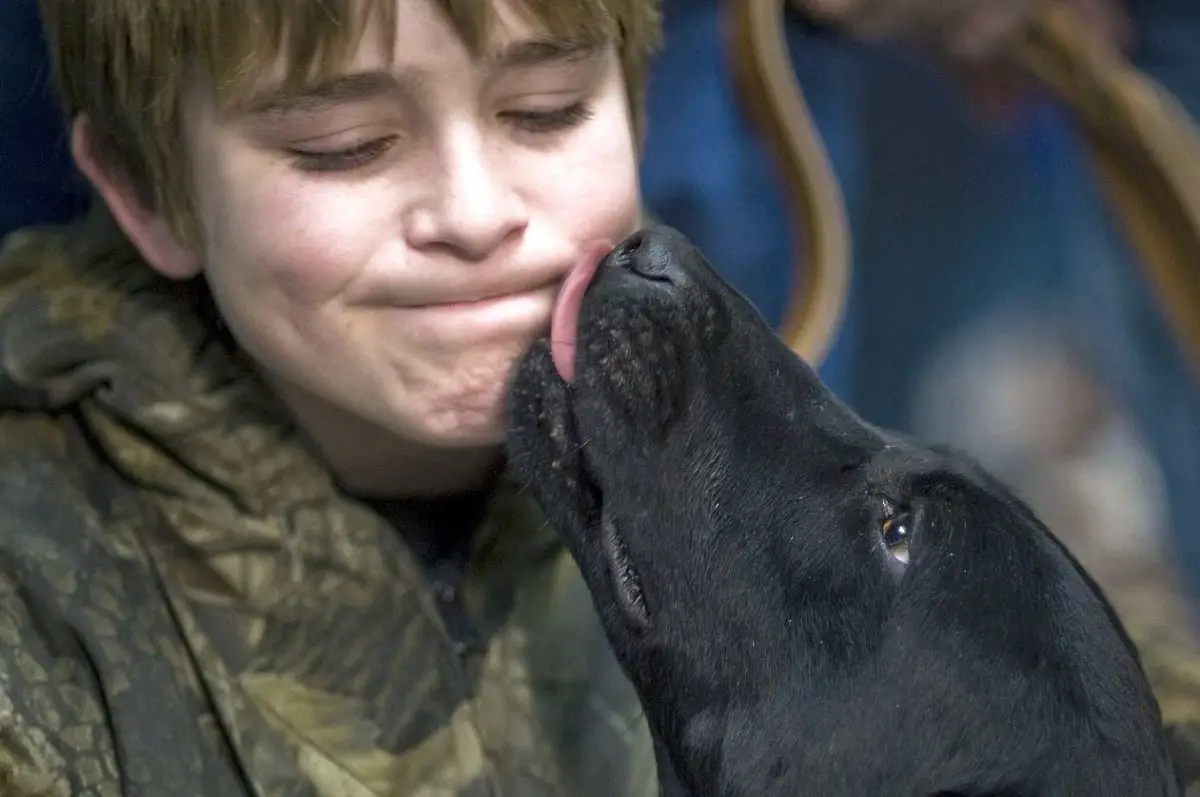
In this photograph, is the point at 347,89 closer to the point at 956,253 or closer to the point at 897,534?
the point at 897,534

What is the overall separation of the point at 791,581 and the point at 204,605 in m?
0.49

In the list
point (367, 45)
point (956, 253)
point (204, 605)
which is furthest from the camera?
point (956, 253)

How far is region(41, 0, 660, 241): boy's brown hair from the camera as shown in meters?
0.84

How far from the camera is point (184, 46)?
879mm

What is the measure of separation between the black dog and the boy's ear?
1.09 feet

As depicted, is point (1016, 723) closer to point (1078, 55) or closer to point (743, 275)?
point (743, 275)

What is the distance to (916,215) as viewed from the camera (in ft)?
5.34

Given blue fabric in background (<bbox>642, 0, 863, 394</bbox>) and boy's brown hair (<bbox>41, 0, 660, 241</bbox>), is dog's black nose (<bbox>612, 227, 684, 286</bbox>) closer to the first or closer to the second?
boy's brown hair (<bbox>41, 0, 660, 241</bbox>)

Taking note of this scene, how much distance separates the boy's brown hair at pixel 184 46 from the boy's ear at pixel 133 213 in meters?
0.01

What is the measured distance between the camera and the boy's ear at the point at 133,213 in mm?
1030

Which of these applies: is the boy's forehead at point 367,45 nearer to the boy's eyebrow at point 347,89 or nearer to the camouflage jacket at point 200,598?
the boy's eyebrow at point 347,89

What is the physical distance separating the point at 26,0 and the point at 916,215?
3.53ft

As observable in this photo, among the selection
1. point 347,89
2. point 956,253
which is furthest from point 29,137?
point 956,253

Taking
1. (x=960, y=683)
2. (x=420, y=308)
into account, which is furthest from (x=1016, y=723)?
(x=420, y=308)
